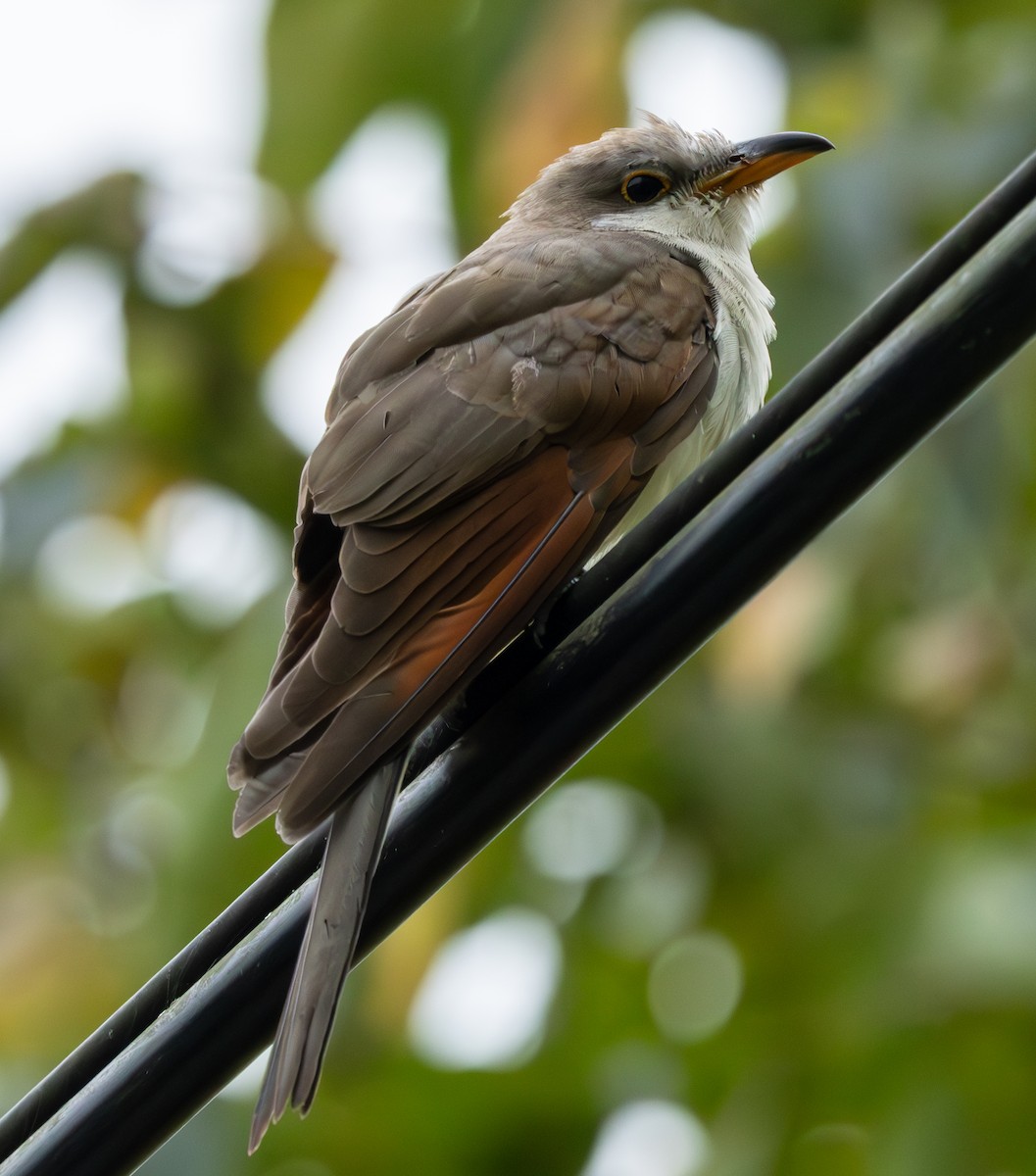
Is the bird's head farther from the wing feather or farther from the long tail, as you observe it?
the long tail

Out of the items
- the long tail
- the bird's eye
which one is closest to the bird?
the long tail

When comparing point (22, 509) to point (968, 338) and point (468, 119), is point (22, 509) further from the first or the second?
point (968, 338)

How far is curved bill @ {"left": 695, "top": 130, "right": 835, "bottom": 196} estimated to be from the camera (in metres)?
4.50

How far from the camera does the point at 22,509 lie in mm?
6688

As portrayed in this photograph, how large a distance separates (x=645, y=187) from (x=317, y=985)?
2.83 meters

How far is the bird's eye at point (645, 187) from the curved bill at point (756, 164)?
0.10 metres

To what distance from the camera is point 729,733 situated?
230 inches

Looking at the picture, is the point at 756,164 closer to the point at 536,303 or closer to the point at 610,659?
the point at 536,303

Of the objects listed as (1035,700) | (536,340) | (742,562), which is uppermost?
(742,562)

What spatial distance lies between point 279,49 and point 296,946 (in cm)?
468

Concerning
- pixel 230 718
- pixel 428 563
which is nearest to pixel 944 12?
pixel 230 718

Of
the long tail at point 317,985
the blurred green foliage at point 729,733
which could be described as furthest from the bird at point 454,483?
the blurred green foliage at point 729,733

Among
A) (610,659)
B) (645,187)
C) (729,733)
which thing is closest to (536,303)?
(645,187)

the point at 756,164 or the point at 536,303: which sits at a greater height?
the point at 536,303
